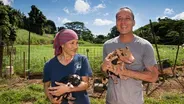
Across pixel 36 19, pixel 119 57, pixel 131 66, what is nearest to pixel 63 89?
pixel 119 57

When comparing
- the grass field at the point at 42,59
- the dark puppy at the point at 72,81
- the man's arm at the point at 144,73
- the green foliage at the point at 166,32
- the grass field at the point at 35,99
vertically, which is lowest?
the grass field at the point at 35,99

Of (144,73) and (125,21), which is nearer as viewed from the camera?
(144,73)

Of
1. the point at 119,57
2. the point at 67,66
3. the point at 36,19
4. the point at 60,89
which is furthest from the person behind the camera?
the point at 36,19

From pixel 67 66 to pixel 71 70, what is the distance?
0.20 feet

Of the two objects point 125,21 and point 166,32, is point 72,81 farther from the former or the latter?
point 166,32

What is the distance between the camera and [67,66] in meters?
2.51

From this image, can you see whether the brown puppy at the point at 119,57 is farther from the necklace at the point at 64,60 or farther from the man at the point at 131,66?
the necklace at the point at 64,60

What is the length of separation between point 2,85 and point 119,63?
303 inches

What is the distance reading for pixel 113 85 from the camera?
8.05 feet

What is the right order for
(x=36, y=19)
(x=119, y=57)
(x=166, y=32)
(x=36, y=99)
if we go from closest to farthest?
1. (x=119, y=57)
2. (x=36, y=99)
3. (x=166, y=32)
4. (x=36, y=19)

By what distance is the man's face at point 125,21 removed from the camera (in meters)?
2.44

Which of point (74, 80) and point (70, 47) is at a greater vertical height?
point (70, 47)

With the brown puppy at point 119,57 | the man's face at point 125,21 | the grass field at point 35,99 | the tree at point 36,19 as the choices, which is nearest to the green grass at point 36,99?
the grass field at point 35,99

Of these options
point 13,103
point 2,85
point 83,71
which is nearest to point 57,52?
point 83,71
